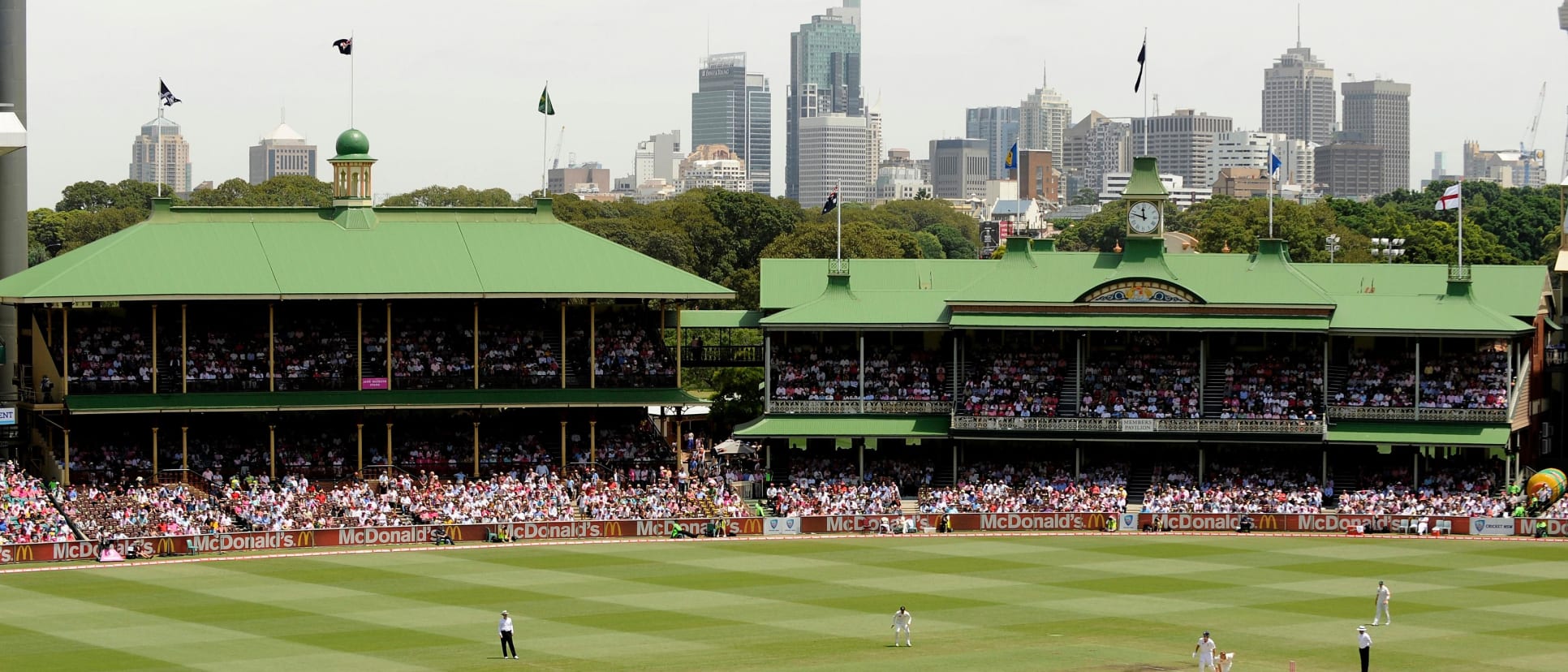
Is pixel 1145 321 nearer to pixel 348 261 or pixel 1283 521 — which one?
pixel 1283 521

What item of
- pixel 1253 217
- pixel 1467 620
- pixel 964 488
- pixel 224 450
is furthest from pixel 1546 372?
pixel 1253 217

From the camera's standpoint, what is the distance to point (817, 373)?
261 ft

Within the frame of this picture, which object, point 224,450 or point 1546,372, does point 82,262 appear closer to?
point 224,450

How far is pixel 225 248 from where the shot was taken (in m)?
76.5

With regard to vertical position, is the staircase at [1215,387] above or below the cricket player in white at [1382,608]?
above

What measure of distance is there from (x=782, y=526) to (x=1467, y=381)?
24.2 m

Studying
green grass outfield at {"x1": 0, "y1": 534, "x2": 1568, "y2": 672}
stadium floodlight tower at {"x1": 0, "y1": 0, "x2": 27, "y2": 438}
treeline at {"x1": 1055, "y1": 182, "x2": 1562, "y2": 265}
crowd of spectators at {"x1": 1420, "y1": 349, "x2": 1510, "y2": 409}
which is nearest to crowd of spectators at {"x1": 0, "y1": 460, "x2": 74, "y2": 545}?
green grass outfield at {"x1": 0, "y1": 534, "x2": 1568, "y2": 672}

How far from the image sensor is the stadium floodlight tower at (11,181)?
7556cm

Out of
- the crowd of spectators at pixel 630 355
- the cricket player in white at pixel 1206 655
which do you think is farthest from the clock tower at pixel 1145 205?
the cricket player in white at pixel 1206 655

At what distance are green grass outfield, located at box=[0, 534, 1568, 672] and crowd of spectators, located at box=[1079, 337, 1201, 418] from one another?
7682 millimetres

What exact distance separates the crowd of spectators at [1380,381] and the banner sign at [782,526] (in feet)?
63.9

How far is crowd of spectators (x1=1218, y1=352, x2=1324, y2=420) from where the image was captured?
7556 centimetres

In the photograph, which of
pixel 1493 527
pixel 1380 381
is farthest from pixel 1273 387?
pixel 1493 527

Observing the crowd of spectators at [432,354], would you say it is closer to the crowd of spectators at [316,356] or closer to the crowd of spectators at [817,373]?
the crowd of spectators at [316,356]
